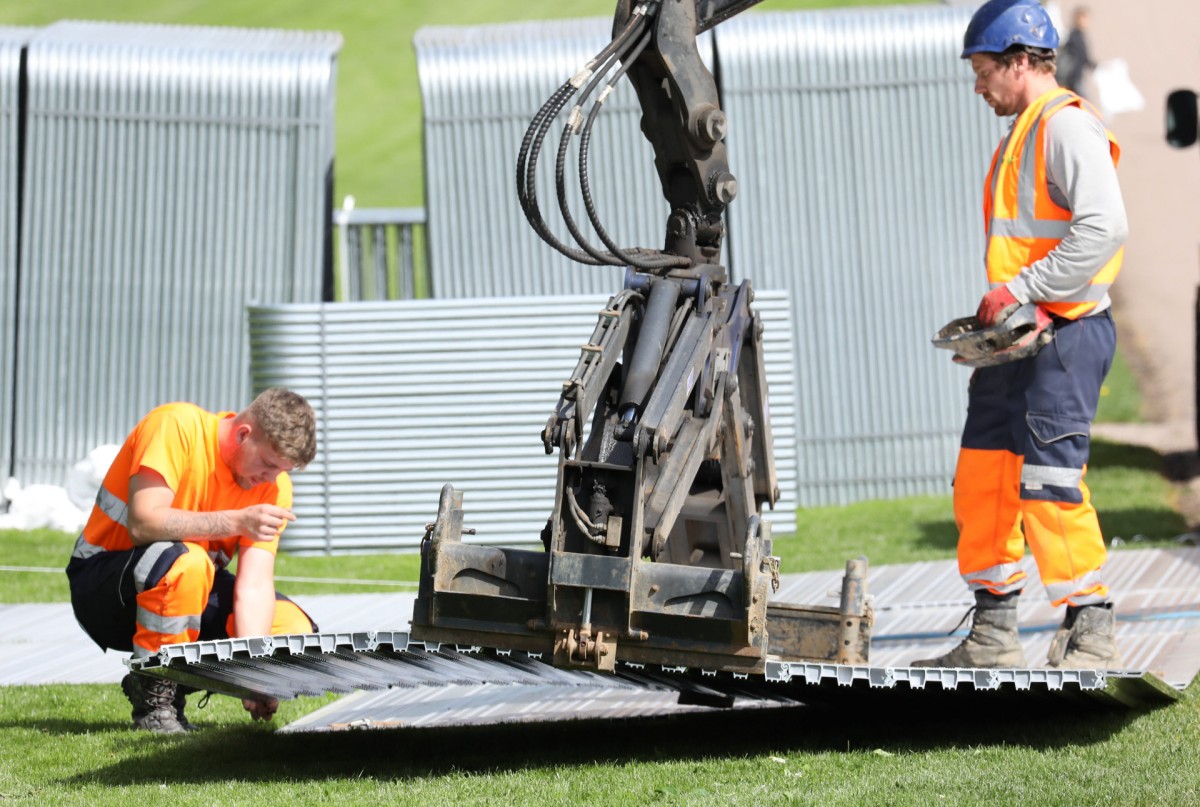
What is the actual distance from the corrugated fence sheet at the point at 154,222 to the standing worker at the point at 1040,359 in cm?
783

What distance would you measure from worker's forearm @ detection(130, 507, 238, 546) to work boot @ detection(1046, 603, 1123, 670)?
107 inches

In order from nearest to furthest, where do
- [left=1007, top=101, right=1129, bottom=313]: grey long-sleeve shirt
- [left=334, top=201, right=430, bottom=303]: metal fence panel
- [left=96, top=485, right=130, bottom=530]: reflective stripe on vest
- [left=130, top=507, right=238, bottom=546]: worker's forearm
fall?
1. [left=1007, top=101, right=1129, bottom=313]: grey long-sleeve shirt
2. [left=130, top=507, right=238, bottom=546]: worker's forearm
3. [left=96, top=485, right=130, bottom=530]: reflective stripe on vest
4. [left=334, top=201, right=430, bottom=303]: metal fence panel

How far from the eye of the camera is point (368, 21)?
37.9m

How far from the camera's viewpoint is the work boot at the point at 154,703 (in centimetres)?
594

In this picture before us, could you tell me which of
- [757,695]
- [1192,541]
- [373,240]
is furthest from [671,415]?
[373,240]

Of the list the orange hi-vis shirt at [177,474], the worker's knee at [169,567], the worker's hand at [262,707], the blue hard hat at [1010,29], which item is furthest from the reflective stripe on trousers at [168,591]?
the blue hard hat at [1010,29]

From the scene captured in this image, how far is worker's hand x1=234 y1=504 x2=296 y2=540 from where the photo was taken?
5.40 meters

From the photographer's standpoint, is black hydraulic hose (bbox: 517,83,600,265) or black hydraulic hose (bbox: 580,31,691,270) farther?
black hydraulic hose (bbox: 580,31,691,270)

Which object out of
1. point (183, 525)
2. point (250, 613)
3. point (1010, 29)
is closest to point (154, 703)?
point (250, 613)

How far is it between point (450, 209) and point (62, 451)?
11.0 feet

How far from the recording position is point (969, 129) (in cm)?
1285

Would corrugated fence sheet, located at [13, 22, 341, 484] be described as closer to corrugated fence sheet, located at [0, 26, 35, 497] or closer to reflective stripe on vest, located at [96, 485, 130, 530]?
corrugated fence sheet, located at [0, 26, 35, 497]

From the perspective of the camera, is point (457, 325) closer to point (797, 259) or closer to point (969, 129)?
point (797, 259)

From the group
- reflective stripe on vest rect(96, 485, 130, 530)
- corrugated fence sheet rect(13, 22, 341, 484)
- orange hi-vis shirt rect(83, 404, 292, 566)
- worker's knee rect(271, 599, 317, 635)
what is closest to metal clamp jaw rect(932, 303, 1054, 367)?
orange hi-vis shirt rect(83, 404, 292, 566)
